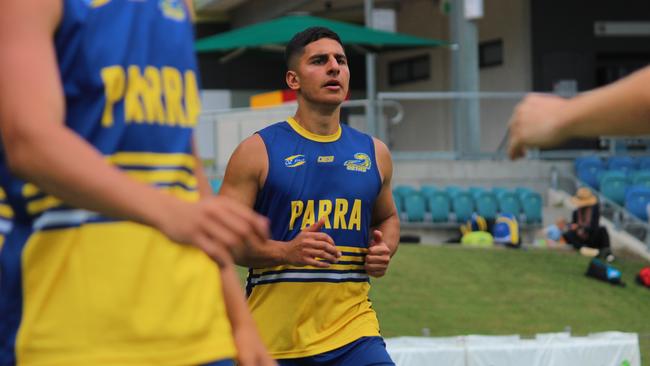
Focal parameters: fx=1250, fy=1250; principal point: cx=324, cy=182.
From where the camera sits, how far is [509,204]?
18906 millimetres

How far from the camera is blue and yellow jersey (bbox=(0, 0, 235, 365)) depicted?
8.64 ft

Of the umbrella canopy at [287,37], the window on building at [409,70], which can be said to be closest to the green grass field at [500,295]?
the umbrella canopy at [287,37]

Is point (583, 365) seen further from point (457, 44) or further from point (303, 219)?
point (457, 44)

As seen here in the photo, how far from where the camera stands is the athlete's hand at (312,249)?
220 inches

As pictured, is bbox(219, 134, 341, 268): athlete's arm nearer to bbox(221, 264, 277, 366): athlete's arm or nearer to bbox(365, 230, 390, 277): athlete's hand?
bbox(365, 230, 390, 277): athlete's hand

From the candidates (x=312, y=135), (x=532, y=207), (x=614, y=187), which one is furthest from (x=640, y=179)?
(x=312, y=135)

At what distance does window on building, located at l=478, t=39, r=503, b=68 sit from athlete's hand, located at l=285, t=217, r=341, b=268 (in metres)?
25.5

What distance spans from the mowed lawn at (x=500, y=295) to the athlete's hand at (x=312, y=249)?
22.1ft

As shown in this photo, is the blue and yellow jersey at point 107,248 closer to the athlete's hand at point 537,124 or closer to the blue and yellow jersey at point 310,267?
the athlete's hand at point 537,124

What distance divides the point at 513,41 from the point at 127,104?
28.3 metres

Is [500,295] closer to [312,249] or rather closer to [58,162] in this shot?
[312,249]

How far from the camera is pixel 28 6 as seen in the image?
8.09 ft

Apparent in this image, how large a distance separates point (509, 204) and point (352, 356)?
13298 millimetres

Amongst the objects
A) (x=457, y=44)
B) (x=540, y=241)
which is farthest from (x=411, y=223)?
(x=457, y=44)
